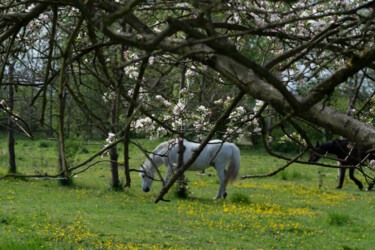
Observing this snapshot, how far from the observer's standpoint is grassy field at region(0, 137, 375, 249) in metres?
8.15

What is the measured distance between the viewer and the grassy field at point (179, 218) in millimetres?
8148

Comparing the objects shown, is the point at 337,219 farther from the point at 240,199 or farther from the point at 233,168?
the point at 233,168

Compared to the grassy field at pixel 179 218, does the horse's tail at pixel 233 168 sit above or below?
above

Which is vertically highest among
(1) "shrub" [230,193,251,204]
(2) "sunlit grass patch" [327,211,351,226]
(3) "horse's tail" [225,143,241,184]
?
(3) "horse's tail" [225,143,241,184]

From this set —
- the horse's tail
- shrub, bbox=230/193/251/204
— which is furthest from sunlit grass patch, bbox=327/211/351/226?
the horse's tail

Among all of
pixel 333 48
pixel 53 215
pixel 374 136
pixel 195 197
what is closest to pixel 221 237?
pixel 53 215

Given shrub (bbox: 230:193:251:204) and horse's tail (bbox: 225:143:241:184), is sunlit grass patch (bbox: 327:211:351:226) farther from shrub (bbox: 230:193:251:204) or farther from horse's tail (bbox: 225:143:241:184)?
horse's tail (bbox: 225:143:241:184)

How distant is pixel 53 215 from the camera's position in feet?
32.0

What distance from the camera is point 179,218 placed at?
34.2 feet

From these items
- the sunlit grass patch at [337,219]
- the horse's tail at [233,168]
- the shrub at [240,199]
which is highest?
the horse's tail at [233,168]

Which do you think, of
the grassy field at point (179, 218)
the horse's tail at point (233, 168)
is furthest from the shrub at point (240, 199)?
the horse's tail at point (233, 168)

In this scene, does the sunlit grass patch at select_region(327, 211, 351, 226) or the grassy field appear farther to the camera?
the sunlit grass patch at select_region(327, 211, 351, 226)

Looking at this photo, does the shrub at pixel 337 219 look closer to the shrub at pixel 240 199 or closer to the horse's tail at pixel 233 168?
the shrub at pixel 240 199

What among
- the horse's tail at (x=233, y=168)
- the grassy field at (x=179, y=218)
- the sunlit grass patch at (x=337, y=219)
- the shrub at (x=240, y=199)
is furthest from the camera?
the horse's tail at (x=233, y=168)
